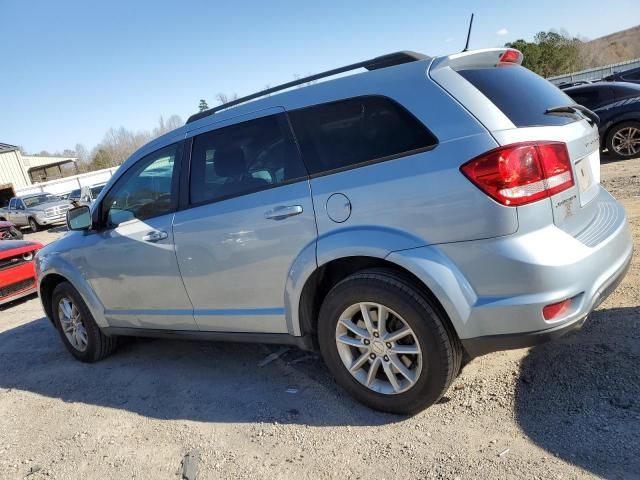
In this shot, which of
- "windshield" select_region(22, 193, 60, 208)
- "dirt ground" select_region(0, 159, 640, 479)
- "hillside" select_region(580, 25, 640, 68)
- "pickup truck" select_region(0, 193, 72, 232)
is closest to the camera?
"dirt ground" select_region(0, 159, 640, 479)

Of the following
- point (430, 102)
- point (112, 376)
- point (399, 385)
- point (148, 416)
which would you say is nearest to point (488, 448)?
point (399, 385)

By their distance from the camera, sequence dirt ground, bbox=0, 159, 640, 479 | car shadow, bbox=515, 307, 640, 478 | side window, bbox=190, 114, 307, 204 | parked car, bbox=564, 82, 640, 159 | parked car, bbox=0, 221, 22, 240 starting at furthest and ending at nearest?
parked car, bbox=0, 221, 22, 240 < parked car, bbox=564, 82, 640, 159 < side window, bbox=190, 114, 307, 204 < dirt ground, bbox=0, 159, 640, 479 < car shadow, bbox=515, 307, 640, 478

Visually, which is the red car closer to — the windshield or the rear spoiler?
the rear spoiler

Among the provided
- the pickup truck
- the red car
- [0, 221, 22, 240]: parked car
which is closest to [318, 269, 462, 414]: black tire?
the red car

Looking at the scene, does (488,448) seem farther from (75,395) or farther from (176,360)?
(75,395)

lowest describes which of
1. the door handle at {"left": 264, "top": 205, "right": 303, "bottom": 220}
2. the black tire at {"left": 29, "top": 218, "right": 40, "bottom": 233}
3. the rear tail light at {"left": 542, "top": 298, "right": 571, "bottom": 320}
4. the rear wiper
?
the black tire at {"left": 29, "top": 218, "right": 40, "bottom": 233}

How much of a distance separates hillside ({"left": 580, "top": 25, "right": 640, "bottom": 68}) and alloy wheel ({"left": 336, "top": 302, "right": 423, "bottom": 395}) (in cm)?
5200

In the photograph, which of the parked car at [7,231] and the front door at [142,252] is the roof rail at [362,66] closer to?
the front door at [142,252]

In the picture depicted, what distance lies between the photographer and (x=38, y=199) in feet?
74.5

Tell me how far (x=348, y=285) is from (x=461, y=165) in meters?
0.91

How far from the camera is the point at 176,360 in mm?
4555

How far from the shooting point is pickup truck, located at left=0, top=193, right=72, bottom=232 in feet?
69.6

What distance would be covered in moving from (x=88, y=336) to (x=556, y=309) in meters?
3.94

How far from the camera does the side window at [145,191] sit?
12.4ft
